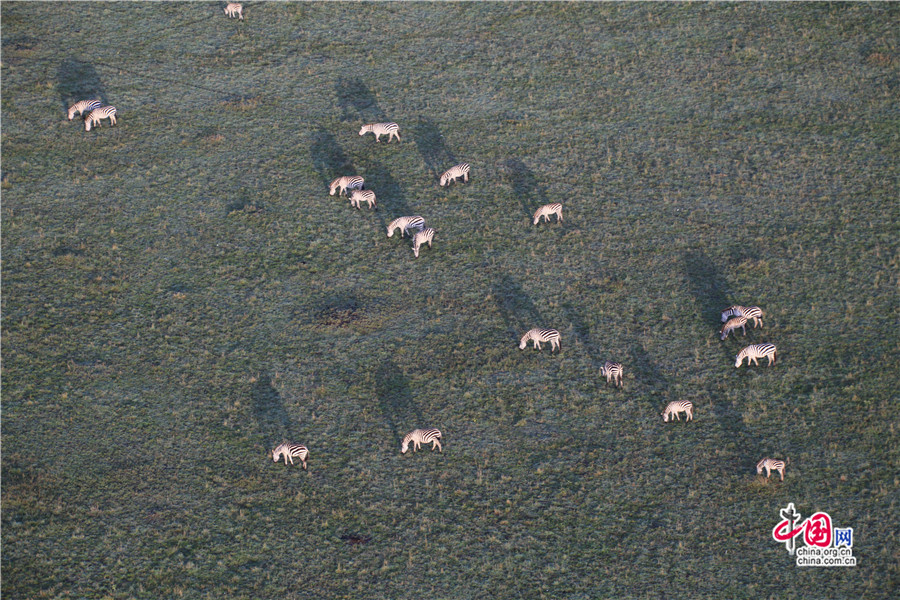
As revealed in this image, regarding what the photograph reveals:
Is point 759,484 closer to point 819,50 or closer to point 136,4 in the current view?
point 819,50

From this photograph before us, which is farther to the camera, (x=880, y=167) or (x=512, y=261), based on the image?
(x=880, y=167)

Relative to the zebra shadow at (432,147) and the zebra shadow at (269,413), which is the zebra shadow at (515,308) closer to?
the zebra shadow at (432,147)

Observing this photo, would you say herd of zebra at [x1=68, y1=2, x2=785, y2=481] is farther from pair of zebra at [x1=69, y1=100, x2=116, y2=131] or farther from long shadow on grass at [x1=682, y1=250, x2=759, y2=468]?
long shadow on grass at [x1=682, y1=250, x2=759, y2=468]

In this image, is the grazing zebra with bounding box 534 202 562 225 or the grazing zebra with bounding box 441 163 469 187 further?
the grazing zebra with bounding box 441 163 469 187

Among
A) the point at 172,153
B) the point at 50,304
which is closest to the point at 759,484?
the point at 50,304

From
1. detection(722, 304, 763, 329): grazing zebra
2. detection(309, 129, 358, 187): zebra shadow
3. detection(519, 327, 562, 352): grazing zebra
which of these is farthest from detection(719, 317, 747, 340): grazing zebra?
detection(309, 129, 358, 187): zebra shadow

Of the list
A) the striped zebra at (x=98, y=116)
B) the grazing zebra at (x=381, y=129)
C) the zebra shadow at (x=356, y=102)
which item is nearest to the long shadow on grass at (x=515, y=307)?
the grazing zebra at (x=381, y=129)

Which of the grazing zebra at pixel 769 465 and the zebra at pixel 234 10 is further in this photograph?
the zebra at pixel 234 10
